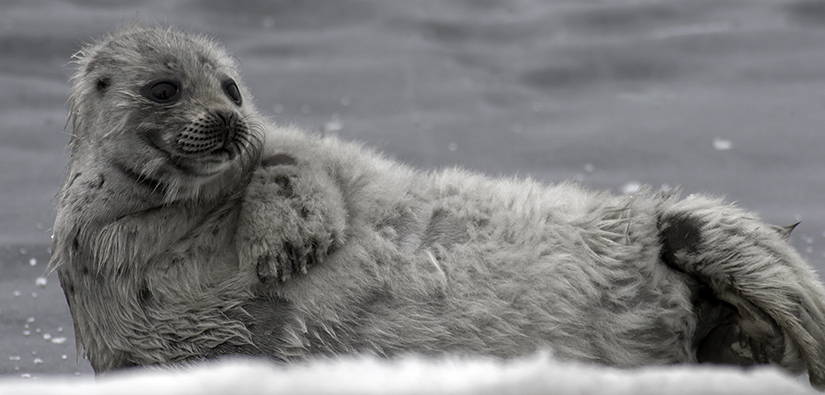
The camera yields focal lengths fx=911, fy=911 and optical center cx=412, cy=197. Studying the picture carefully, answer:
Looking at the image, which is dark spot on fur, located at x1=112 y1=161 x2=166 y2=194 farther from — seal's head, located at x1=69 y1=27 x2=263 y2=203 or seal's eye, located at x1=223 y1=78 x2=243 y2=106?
seal's eye, located at x1=223 y1=78 x2=243 y2=106

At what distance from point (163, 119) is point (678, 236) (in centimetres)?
170

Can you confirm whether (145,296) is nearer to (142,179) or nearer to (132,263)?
(132,263)

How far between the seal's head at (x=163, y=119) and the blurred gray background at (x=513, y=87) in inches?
57.1

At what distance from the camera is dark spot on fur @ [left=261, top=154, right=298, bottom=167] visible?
9.92 feet

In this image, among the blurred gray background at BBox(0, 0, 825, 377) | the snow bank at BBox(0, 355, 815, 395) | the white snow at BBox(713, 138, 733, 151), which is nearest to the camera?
the snow bank at BBox(0, 355, 815, 395)

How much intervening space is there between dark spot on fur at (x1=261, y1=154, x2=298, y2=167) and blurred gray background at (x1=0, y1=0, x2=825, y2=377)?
1628mm

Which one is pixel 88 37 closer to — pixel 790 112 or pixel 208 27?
pixel 208 27

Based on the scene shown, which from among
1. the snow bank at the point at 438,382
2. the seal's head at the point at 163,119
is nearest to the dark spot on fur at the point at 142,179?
the seal's head at the point at 163,119

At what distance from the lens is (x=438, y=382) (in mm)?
1716

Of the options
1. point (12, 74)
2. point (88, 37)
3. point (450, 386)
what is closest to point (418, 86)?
point (88, 37)

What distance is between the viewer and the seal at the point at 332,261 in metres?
2.78

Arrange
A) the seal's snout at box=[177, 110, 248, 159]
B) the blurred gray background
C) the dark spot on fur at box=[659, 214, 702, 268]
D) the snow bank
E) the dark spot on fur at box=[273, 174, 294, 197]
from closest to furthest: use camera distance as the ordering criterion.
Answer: the snow bank < the seal's snout at box=[177, 110, 248, 159] < the dark spot on fur at box=[273, 174, 294, 197] < the dark spot on fur at box=[659, 214, 702, 268] < the blurred gray background

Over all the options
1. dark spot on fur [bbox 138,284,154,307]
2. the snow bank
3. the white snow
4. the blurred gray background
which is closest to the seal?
dark spot on fur [bbox 138,284,154,307]

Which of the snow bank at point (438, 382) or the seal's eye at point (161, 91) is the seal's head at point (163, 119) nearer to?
the seal's eye at point (161, 91)
